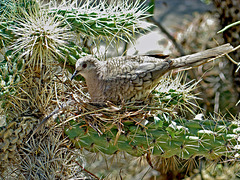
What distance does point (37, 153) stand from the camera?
125 centimetres

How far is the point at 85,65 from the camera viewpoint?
131cm

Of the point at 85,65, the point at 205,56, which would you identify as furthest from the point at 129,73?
the point at 205,56

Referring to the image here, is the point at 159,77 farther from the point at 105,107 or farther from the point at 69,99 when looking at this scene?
the point at 69,99

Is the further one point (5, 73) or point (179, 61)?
point (179, 61)

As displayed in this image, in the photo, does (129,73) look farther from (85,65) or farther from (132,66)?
(85,65)

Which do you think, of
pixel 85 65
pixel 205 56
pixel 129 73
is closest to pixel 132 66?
pixel 129 73

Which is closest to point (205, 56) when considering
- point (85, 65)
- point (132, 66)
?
point (132, 66)

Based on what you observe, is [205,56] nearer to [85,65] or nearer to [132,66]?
[132,66]

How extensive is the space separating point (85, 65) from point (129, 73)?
182 millimetres

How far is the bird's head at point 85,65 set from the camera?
4.25 ft

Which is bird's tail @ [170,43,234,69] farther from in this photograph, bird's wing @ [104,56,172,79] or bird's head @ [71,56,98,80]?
bird's head @ [71,56,98,80]

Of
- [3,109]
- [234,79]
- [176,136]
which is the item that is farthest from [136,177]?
[3,109]

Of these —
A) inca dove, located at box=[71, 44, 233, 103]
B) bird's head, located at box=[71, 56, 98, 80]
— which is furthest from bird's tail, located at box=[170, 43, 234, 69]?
bird's head, located at box=[71, 56, 98, 80]

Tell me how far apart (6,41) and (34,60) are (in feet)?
0.55
